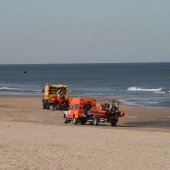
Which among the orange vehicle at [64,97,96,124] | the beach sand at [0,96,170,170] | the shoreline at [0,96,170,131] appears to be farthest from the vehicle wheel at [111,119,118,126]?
the beach sand at [0,96,170,170]

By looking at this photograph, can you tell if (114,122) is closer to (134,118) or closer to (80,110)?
(80,110)

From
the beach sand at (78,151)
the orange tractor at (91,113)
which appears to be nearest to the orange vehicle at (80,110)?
the orange tractor at (91,113)

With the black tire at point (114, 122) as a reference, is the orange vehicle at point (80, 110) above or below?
above

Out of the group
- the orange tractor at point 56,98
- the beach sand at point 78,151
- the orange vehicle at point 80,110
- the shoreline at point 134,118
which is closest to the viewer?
the beach sand at point 78,151

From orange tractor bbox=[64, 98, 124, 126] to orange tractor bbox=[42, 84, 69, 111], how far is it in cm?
1018

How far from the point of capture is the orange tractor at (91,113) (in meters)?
32.0

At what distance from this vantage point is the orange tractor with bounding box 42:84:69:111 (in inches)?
1736

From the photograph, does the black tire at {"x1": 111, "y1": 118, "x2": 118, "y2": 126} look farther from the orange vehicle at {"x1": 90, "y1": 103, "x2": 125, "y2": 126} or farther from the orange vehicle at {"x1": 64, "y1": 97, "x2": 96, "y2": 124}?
the orange vehicle at {"x1": 64, "y1": 97, "x2": 96, "y2": 124}

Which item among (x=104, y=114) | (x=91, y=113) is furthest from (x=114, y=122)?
(x=91, y=113)

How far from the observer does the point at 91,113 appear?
32.3 m

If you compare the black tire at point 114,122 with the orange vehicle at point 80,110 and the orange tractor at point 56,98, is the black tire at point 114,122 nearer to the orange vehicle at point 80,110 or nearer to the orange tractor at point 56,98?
the orange vehicle at point 80,110

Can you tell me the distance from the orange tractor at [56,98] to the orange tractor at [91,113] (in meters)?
10.2

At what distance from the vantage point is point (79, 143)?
20016 mm

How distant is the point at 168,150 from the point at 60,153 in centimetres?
376
